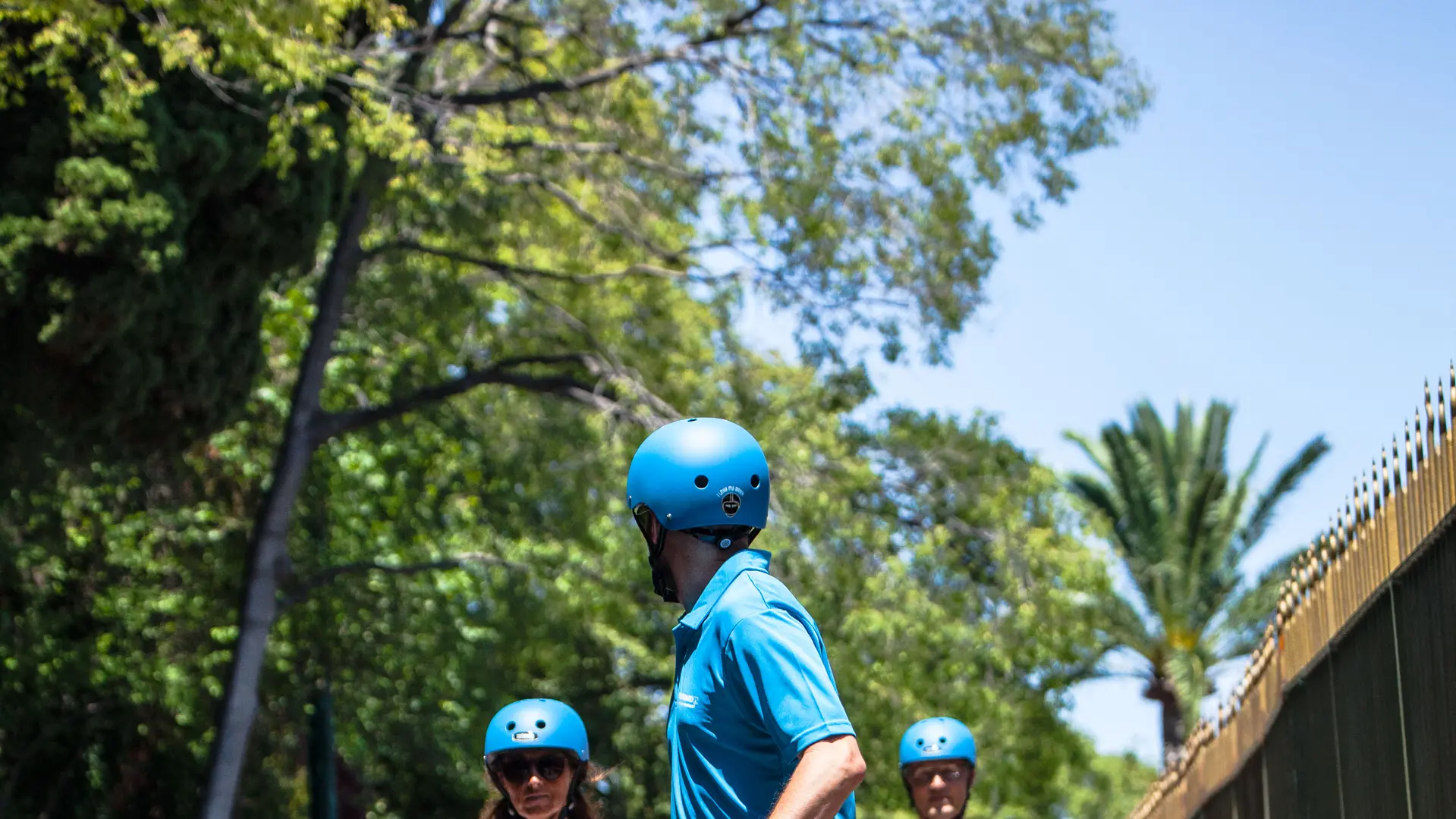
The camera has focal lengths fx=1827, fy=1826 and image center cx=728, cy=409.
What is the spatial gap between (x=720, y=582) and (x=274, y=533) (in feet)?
57.3

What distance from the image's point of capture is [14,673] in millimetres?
20266

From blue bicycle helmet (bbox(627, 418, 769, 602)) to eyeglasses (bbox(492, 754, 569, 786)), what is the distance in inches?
153

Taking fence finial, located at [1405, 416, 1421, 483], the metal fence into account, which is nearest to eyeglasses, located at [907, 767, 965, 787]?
the metal fence

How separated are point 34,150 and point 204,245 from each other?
6.58 ft

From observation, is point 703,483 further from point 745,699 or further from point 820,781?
point 820,781

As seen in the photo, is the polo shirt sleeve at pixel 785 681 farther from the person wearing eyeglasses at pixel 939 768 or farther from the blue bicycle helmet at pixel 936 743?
the blue bicycle helmet at pixel 936 743

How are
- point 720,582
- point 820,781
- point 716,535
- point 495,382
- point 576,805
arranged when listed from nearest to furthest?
point 820,781 → point 720,582 → point 716,535 → point 576,805 → point 495,382

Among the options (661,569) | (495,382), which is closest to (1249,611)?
(495,382)

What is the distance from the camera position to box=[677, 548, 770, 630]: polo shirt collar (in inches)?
135

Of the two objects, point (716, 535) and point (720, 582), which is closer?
point (720, 582)

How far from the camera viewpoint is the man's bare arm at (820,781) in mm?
3094

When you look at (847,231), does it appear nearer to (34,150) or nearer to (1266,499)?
(34,150)

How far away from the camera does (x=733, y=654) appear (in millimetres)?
3312

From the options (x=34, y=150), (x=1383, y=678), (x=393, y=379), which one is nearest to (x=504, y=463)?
(x=393, y=379)
